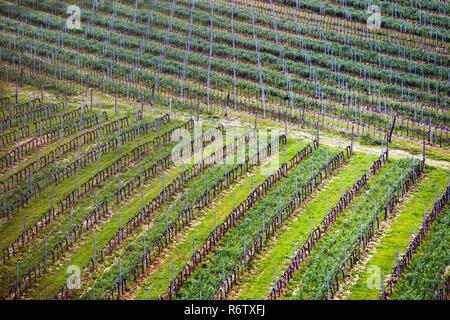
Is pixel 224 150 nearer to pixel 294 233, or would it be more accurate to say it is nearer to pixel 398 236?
pixel 294 233

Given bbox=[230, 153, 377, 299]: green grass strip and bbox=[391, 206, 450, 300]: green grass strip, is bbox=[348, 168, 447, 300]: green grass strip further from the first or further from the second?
bbox=[230, 153, 377, 299]: green grass strip

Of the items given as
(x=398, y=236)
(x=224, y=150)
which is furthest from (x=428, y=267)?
(x=224, y=150)

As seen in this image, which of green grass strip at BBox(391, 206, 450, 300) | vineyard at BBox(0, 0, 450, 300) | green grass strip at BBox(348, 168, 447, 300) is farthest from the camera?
vineyard at BBox(0, 0, 450, 300)

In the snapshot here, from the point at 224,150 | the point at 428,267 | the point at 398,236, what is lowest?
the point at 428,267

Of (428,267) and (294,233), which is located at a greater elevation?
(428,267)

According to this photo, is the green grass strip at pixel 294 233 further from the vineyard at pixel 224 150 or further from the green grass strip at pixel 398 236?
the green grass strip at pixel 398 236

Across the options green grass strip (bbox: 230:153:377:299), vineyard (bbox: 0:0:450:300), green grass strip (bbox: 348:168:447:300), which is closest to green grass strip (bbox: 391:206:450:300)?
vineyard (bbox: 0:0:450:300)
